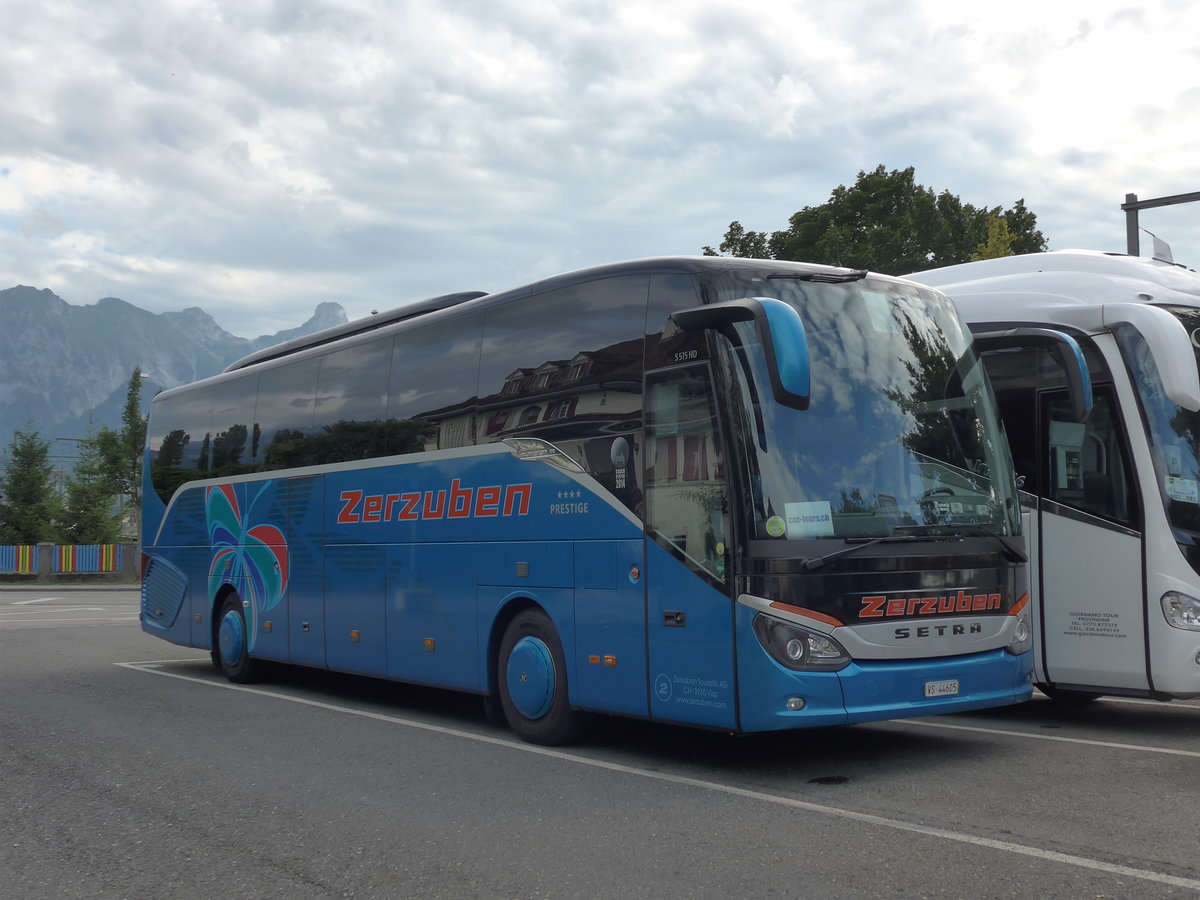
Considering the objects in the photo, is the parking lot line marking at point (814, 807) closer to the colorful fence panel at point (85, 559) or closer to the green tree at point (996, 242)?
the green tree at point (996, 242)

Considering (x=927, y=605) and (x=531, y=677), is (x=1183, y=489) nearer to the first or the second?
(x=927, y=605)

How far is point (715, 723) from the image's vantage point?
773cm

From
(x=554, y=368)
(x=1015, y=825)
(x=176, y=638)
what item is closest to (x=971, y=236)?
(x=176, y=638)

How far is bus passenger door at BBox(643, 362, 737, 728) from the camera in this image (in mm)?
7727

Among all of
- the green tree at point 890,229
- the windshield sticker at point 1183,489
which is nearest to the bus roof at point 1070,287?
the windshield sticker at point 1183,489

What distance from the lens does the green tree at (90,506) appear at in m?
49.0

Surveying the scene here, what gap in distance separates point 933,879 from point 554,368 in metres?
4.94

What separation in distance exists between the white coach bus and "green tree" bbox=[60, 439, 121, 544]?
44797 millimetres

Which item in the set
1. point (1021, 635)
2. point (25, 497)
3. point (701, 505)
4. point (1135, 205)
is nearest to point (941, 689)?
point (1021, 635)

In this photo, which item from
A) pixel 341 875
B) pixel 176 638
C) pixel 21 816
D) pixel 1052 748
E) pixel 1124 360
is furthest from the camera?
pixel 176 638

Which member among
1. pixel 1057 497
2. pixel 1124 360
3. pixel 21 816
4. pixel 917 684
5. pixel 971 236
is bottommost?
pixel 21 816

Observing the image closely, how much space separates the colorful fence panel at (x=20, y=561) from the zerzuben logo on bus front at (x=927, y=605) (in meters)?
44.3

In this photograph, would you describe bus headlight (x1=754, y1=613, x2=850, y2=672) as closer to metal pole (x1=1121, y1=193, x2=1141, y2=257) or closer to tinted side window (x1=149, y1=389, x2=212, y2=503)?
tinted side window (x1=149, y1=389, x2=212, y2=503)

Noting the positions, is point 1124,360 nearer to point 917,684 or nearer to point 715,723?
point 917,684
